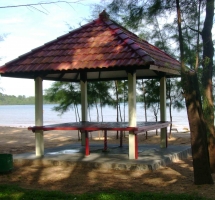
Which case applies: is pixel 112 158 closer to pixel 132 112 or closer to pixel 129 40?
pixel 132 112

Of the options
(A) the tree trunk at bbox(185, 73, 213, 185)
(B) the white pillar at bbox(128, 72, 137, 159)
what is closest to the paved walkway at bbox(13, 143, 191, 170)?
(B) the white pillar at bbox(128, 72, 137, 159)

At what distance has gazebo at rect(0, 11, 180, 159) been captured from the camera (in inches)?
Result: 323

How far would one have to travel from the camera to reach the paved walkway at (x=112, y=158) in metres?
7.92

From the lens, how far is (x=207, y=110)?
7531mm

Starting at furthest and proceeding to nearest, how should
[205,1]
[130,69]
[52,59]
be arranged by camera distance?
[52,59]
[130,69]
[205,1]

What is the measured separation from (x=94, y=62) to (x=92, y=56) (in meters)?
0.35

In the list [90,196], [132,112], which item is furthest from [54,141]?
[90,196]

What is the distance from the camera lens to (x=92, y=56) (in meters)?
8.69

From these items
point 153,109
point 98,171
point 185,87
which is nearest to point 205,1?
point 185,87

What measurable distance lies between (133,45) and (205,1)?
6.81 feet

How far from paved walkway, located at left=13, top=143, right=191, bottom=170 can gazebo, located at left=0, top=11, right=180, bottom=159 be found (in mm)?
363

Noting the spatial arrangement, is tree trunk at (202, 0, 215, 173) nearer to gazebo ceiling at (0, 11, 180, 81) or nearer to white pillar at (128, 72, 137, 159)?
gazebo ceiling at (0, 11, 180, 81)

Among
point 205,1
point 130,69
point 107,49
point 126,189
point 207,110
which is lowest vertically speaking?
point 126,189

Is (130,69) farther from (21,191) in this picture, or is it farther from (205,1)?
(21,191)
